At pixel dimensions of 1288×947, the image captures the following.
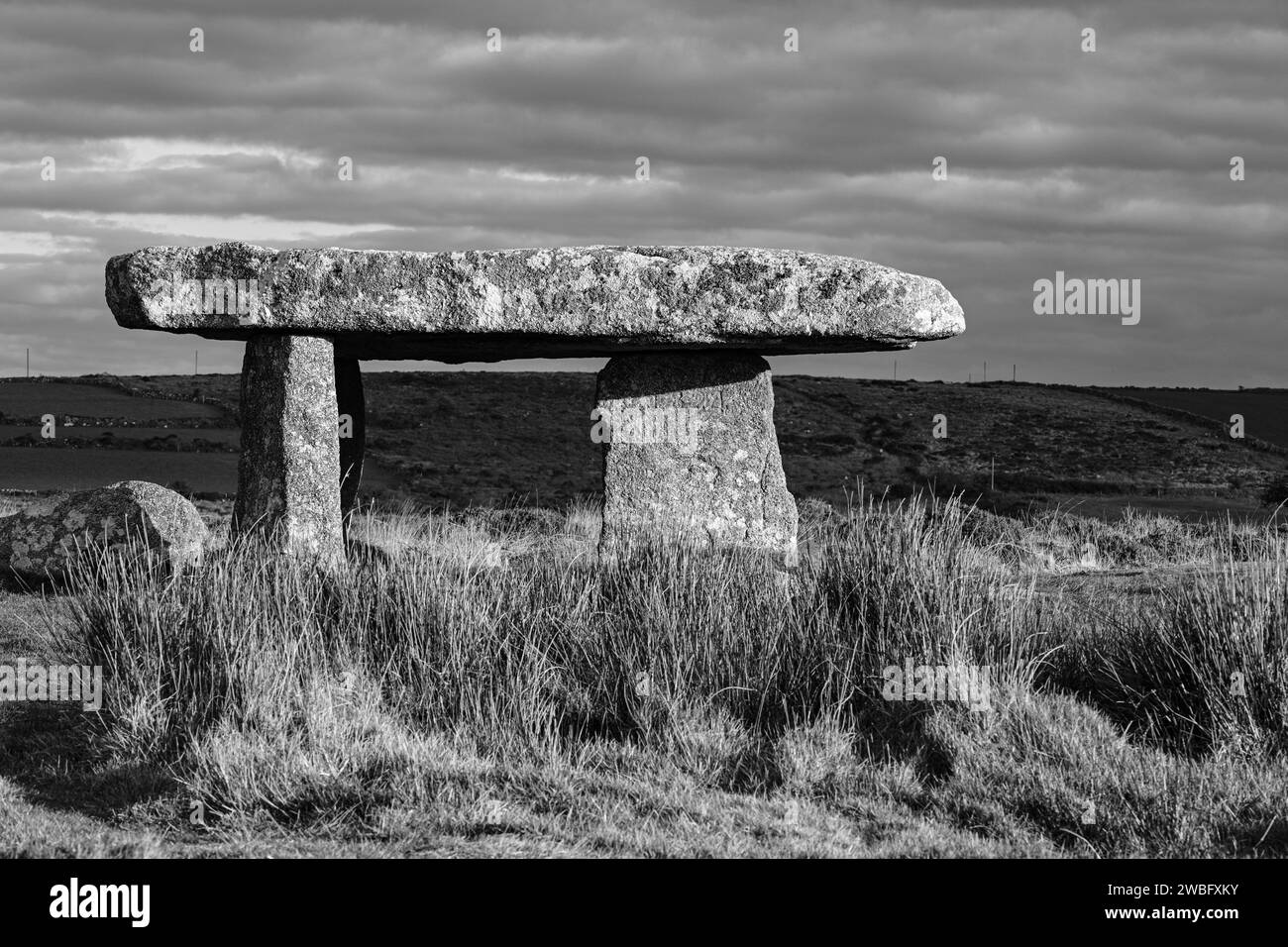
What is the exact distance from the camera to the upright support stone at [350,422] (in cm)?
1330

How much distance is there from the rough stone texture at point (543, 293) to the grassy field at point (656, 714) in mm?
2018

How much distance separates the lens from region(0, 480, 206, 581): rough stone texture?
1220cm

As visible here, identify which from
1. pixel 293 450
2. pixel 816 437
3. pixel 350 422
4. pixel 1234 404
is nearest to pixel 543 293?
pixel 293 450

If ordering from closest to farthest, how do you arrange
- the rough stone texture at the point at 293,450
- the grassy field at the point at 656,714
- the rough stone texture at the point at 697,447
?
the grassy field at the point at 656,714 < the rough stone texture at the point at 293,450 < the rough stone texture at the point at 697,447

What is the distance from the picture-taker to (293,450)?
10.9 meters

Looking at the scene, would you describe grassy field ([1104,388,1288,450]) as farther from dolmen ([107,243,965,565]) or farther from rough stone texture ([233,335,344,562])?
rough stone texture ([233,335,344,562])

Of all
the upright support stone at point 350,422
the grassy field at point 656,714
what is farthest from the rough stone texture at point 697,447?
the upright support stone at point 350,422

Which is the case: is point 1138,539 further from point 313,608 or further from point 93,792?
point 93,792

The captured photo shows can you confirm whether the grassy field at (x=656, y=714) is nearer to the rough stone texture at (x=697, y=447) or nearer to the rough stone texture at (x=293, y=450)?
the rough stone texture at (x=293, y=450)

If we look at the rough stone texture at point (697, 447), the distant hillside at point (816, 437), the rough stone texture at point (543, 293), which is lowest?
the distant hillside at point (816, 437)

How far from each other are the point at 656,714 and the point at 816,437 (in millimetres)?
33235

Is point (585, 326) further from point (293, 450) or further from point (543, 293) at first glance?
point (293, 450)

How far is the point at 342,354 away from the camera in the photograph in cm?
1300

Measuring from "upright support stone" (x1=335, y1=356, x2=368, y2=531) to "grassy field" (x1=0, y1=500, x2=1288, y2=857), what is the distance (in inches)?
153
